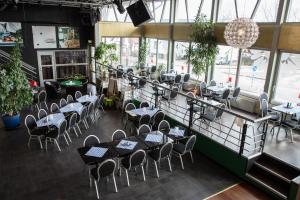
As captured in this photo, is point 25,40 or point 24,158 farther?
point 25,40

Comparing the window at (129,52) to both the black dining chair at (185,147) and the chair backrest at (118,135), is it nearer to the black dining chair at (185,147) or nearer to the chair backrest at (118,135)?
the chair backrest at (118,135)

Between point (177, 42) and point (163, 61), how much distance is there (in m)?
1.70

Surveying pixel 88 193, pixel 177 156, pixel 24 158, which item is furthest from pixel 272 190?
pixel 24 158

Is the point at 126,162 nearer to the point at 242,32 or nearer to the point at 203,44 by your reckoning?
the point at 242,32

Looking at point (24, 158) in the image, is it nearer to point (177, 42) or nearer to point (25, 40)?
point (25, 40)

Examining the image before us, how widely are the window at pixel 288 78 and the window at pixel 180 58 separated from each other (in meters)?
4.99

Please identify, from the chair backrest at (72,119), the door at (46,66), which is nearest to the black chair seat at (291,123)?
the chair backrest at (72,119)

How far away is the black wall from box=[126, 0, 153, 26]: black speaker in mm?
5771

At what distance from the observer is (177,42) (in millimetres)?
12953

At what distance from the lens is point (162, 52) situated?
46.8 ft

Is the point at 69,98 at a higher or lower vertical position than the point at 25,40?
lower

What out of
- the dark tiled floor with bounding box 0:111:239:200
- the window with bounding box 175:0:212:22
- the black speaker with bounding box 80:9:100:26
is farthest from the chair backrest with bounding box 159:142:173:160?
the black speaker with bounding box 80:9:100:26

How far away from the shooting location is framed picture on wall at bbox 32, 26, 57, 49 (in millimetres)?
12207

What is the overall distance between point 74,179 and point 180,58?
30.2ft
